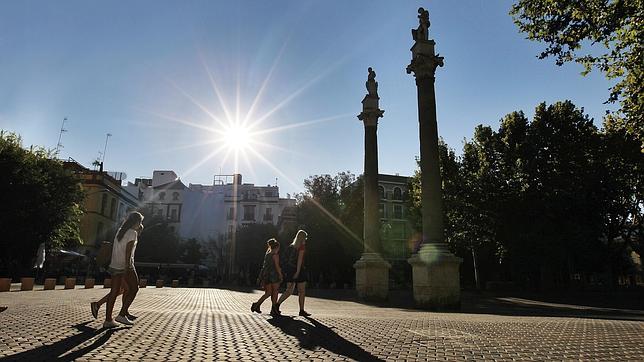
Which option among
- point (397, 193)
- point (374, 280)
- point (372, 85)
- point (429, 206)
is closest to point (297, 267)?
point (429, 206)

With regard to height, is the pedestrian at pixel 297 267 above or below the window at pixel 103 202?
below

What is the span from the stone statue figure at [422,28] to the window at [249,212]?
58.4 meters

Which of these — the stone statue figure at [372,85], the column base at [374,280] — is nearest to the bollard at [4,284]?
the column base at [374,280]

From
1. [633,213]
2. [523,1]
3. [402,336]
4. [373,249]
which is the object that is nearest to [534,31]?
[523,1]

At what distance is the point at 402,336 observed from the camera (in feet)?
20.1

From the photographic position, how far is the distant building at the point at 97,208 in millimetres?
49000

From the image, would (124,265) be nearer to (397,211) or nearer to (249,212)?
(397,211)

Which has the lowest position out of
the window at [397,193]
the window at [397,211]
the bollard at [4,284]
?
the bollard at [4,284]

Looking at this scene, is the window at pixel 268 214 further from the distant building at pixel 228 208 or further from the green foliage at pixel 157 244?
the green foliage at pixel 157 244

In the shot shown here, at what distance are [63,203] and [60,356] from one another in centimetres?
3074

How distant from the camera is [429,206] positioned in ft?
46.2

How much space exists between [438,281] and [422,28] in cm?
900

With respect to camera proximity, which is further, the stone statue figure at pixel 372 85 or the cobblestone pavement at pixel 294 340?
the stone statue figure at pixel 372 85

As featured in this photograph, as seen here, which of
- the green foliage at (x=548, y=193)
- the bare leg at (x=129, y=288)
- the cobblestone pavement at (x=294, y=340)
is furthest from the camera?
the green foliage at (x=548, y=193)
